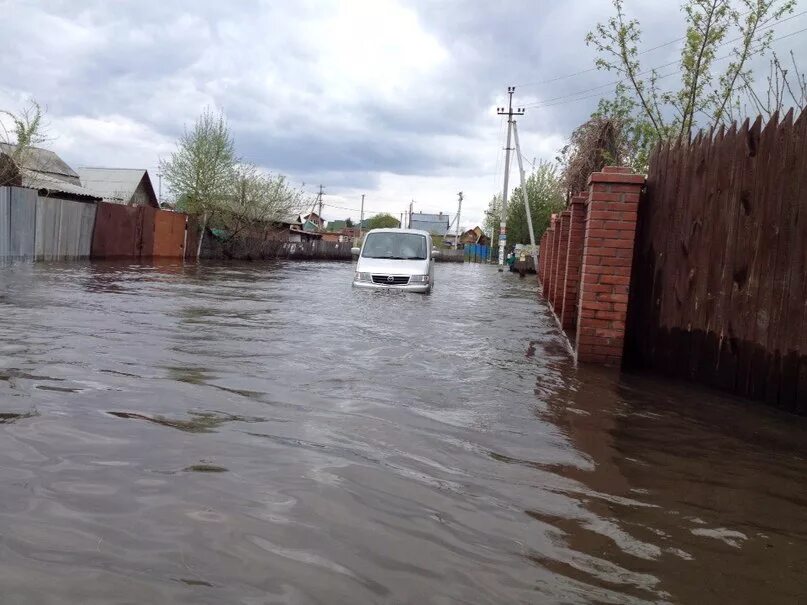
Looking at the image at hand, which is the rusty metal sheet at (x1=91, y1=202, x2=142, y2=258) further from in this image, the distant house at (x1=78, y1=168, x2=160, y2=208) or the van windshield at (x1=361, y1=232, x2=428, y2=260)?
the distant house at (x1=78, y1=168, x2=160, y2=208)

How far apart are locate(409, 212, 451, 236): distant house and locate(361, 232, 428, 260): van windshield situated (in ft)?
339

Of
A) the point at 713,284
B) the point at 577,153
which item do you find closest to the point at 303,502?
the point at 713,284

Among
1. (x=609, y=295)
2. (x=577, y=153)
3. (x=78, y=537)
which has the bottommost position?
(x=78, y=537)

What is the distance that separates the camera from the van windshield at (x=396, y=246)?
45.6 feet

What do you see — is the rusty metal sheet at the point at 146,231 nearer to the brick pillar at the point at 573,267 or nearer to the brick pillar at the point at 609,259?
the brick pillar at the point at 573,267

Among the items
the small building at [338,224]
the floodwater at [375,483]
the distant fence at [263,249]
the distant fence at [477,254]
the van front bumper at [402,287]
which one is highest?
the small building at [338,224]

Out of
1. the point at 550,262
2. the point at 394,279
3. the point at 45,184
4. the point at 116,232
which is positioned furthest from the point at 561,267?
the point at 45,184

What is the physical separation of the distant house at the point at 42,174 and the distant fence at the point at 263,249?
5.92 m

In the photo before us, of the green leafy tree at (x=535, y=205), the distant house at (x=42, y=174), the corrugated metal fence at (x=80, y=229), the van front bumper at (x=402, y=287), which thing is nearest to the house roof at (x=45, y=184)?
the distant house at (x=42, y=174)

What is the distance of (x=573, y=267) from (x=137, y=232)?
19818mm

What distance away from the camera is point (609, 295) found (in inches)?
235

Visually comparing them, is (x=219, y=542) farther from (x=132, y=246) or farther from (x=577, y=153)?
(x=132, y=246)

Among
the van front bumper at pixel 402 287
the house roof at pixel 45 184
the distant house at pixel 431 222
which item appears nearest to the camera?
the van front bumper at pixel 402 287

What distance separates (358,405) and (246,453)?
1.15m
